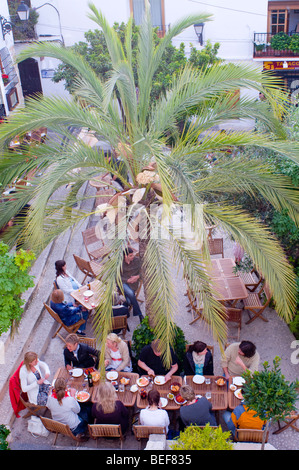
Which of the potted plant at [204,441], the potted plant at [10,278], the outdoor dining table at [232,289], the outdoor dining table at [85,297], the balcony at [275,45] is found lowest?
the outdoor dining table at [232,289]

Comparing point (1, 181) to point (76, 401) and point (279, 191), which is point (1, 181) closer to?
point (76, 401)

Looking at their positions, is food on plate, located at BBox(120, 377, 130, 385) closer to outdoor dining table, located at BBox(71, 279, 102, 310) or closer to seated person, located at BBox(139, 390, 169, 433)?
seated person, located at BBox(139, 390, 169, 433)

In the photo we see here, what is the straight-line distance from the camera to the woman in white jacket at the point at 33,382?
5.92 metres

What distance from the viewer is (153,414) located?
543 cm

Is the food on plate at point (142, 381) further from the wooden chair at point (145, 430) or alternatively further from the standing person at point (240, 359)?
the standing person at point (240, 359)

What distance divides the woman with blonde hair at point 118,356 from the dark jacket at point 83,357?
204 mm

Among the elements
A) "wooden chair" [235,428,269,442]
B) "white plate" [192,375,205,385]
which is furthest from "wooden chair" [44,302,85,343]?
"wooden chair" [235,428,269,442]

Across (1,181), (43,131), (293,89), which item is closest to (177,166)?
(1,181)

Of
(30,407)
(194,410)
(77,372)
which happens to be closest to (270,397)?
(194,410)

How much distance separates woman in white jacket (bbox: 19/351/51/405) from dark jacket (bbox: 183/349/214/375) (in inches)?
79.4

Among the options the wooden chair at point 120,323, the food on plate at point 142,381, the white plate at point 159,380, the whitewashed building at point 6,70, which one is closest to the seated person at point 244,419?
the white plate at point 159,380

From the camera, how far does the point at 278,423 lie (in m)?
5.83

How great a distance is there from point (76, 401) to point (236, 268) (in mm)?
3586

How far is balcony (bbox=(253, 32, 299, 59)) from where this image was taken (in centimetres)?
1902
